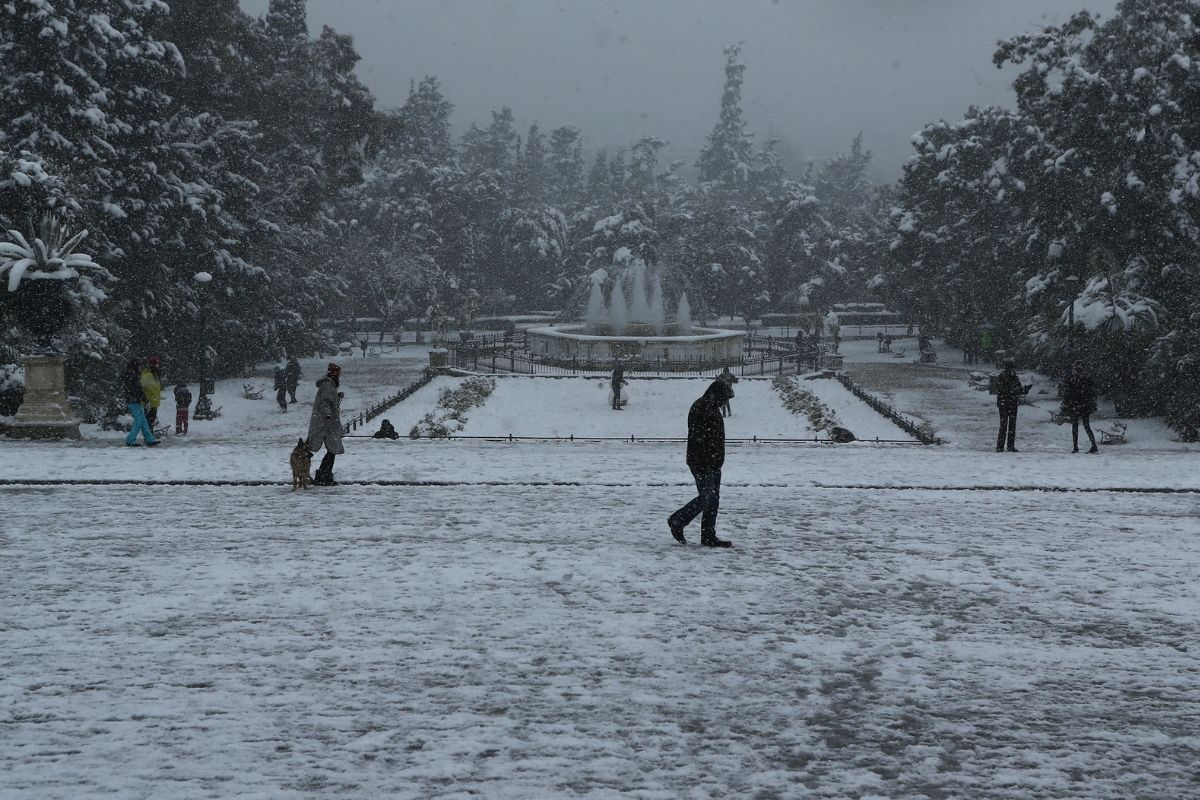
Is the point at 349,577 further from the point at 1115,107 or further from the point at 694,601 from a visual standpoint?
the point at 1115,107

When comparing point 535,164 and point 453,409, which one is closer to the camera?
point 453,409

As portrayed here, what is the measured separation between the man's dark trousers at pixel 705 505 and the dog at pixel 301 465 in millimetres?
5170

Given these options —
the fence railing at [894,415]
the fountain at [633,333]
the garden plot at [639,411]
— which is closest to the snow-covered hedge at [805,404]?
the garden plot at [639,411]

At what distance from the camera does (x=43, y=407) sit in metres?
18.2

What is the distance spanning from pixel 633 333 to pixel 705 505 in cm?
3720

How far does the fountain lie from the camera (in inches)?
1537

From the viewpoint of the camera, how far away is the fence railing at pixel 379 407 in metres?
22.9

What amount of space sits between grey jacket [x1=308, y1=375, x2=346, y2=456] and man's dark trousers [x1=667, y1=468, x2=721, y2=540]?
472 centimetres

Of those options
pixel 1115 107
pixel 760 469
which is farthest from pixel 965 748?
pixel 1115 107

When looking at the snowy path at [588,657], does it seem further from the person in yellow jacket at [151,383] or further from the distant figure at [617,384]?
the distant figure at [617,384]

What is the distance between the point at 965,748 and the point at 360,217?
67.0m

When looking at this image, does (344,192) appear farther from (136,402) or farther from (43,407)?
(136,402)

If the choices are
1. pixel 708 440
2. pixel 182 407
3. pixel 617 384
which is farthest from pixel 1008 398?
pixel 182 407

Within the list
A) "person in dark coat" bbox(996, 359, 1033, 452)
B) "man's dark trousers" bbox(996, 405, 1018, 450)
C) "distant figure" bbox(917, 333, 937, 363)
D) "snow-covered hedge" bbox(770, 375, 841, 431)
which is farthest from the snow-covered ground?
"distant figure" bbox(917, 333, 937, 363)
